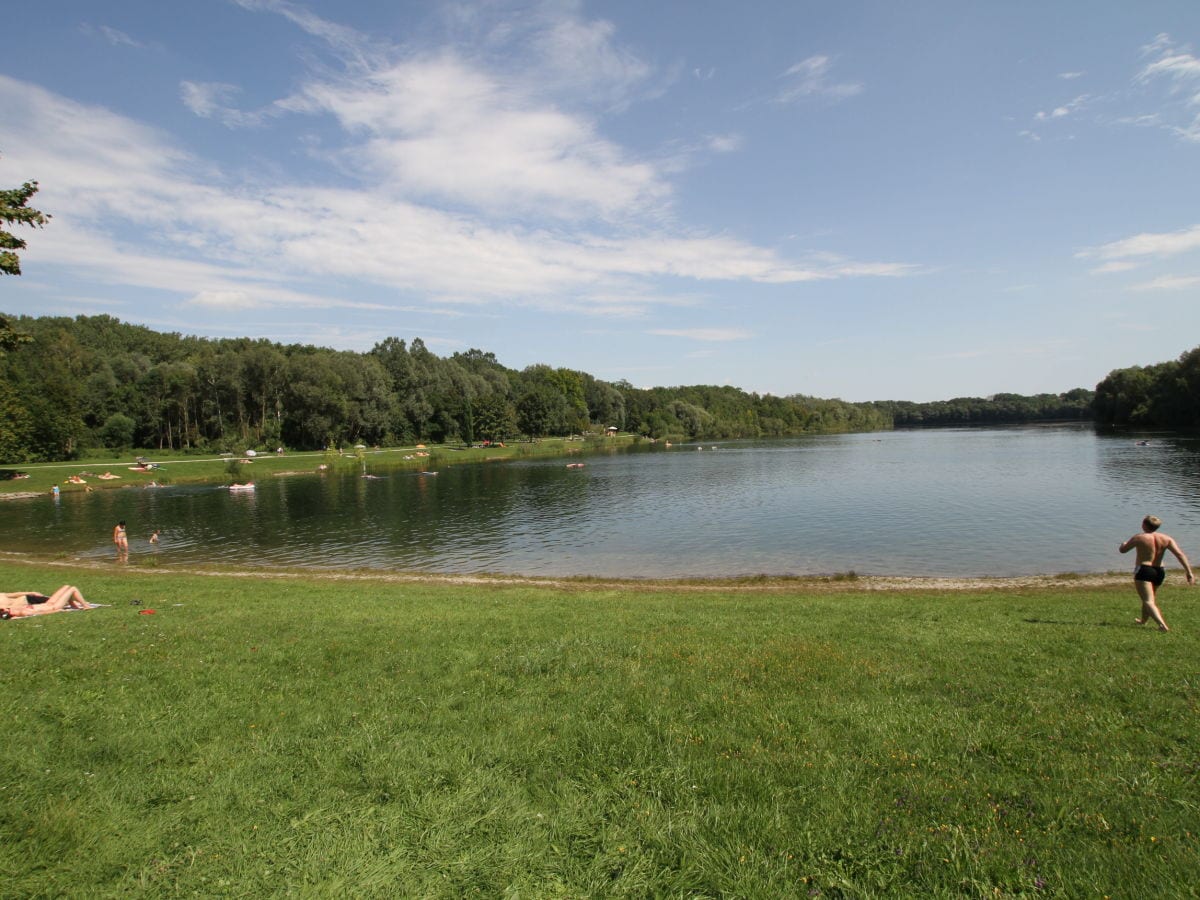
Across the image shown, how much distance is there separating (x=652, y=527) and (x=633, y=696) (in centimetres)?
3115

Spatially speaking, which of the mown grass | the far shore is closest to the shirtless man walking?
the mown grass

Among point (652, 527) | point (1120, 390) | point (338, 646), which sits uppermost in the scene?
point (1120, 390)

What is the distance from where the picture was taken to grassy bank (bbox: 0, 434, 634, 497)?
6581cm

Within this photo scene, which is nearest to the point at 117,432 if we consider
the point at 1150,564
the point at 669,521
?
the point at 669,521

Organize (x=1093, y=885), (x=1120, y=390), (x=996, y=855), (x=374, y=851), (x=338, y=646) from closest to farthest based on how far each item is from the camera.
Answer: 1. (x=1093, y=885)
2. (x=996, y=855)
3. (x=374, y=851)
4. (x=338, y=646)
5. (x=1120, y=390)

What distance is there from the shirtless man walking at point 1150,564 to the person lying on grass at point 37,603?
23767mm

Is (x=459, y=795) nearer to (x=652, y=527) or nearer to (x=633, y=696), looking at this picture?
(x=633, y=696)

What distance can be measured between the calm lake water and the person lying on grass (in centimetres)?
1319

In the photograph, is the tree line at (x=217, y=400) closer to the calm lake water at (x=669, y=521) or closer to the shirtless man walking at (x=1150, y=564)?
the calm lake water at (x=669, y=521)

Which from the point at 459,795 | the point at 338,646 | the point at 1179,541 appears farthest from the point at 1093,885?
the point at 1179,541

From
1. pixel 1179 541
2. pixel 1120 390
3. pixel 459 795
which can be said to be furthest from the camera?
pixel 1120 390

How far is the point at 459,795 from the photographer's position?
19.5 feet

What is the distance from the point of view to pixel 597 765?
6.49 meters

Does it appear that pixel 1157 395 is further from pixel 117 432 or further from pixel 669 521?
pixel 117 432
